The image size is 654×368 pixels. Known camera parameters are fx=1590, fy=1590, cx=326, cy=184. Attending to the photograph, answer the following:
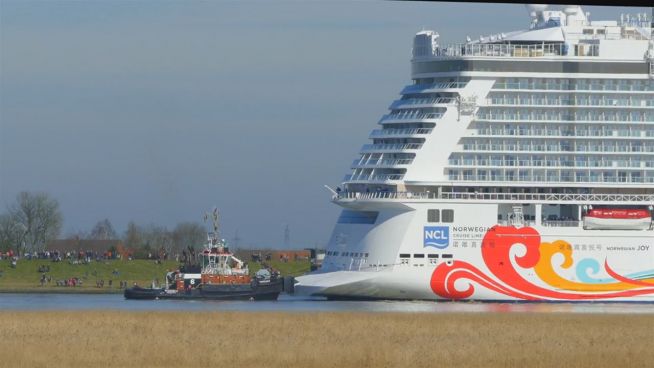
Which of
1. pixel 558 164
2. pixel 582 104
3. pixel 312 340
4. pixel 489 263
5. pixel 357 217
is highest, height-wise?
pixel 582 104

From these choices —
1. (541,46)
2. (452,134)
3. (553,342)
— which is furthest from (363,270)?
(553,342)

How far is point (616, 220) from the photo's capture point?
5866cm

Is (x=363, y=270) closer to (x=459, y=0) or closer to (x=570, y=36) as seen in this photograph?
(x=570, y=36)

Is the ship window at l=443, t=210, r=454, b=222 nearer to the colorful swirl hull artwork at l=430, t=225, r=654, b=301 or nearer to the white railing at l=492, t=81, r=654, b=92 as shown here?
the colorful swirl hull artwork at l=430, t=225, r=654, b=301

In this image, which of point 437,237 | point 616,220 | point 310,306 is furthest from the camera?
point 616,220

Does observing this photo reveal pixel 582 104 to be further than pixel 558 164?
Yes

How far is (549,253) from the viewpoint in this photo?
191 ft

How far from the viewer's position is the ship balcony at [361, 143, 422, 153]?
5891cm

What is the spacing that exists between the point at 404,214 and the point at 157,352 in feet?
89.0

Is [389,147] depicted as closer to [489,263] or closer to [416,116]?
[416,116]

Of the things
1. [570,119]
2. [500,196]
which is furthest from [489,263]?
[570,119]

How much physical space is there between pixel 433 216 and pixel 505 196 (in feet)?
10.1

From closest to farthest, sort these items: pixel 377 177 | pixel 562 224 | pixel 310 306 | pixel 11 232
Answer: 1. pixel 310 306
2. pixel 562 224
3. pixel 377 177
4. pixel 11 232

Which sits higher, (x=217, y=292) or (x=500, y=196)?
(x=500, y=196)
